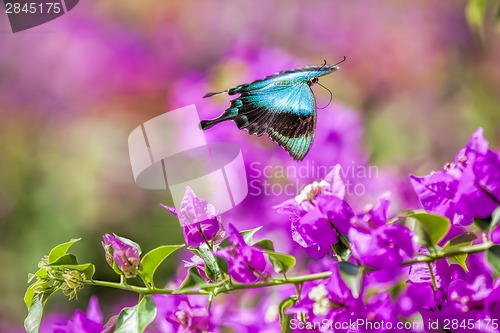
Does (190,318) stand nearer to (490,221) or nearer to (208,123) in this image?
(490,221)

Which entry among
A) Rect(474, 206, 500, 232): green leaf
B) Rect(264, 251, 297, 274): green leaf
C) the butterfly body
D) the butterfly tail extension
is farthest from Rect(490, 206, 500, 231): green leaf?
the butterfly tail extension

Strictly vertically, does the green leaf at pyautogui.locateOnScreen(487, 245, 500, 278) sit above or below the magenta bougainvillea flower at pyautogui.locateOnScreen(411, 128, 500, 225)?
below

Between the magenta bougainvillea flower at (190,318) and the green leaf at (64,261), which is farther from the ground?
the green leaf at (64,261)

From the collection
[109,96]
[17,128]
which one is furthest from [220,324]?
[17,128]

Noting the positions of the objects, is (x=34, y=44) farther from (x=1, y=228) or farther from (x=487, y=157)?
(x=487, y=157)

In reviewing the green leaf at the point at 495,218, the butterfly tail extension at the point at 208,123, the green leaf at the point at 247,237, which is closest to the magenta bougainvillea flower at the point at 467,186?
the green leaf at the point at 495,218

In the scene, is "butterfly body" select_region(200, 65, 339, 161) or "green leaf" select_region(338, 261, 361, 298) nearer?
"green leaf" select_region(338, 261, 361, 298)

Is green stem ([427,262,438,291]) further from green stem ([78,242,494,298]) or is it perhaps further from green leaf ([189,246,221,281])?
green leaf ([189,246,221,281])

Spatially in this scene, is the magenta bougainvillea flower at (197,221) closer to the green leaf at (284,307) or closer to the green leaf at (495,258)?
the green leaf at (284,307)
